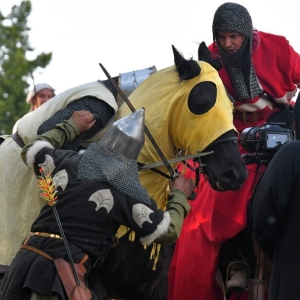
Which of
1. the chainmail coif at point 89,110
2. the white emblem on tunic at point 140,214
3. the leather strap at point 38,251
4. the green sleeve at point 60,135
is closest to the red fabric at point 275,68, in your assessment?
the chainmail coif at point 89,110

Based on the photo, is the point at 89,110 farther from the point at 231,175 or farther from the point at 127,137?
the point at 231,175

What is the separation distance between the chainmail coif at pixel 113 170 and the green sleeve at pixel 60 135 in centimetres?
36

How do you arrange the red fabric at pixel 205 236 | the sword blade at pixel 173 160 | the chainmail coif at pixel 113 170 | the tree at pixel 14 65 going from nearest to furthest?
the chainmail coif at pixel 113 170
the sword blade at pixel 173 160
the red fabric at pixel 205 236
the tree at pixel 14 65

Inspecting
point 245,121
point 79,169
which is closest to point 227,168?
point 79,169

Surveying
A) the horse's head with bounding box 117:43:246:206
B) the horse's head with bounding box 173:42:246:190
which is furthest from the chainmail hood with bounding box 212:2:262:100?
the horse's head with bounding box 173:42:246:190

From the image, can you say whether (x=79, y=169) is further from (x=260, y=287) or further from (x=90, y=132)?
(x=260, y=287)

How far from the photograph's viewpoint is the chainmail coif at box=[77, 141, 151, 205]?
5812 millimetres

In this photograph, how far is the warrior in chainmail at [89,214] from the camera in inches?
226

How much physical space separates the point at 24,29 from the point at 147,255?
15773 millimetres

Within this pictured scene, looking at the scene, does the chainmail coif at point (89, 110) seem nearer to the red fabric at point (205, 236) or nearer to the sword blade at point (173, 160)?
the sword blade at point (173, 160)

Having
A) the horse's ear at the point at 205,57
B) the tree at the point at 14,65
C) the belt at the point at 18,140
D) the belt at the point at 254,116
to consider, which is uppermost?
the horse's ear at the point at 205,57

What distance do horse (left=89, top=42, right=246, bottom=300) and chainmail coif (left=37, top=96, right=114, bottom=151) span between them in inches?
5.5

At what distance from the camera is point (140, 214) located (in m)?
5.77

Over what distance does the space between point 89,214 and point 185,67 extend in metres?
1.24
